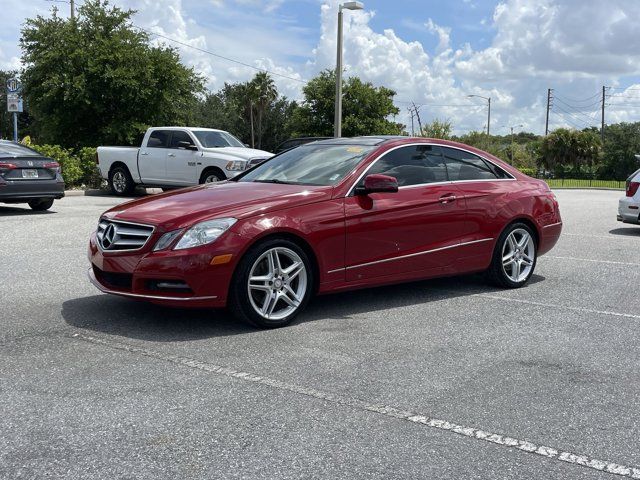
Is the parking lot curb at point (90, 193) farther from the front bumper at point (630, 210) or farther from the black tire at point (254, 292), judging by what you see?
the black tire at point (254, 292)

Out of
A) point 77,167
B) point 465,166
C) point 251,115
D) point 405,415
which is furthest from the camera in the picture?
point 251,115

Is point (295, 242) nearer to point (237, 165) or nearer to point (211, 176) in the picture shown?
point (237, 165)

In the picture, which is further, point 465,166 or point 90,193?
point 90,193

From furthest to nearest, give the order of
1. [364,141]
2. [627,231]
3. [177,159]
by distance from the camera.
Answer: [177,159] → [627,231] → [364,141]

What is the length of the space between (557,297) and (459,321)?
162 centimetres

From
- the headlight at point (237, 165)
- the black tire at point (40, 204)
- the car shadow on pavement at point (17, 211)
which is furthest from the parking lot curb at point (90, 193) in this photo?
the headlight at point (237, 165)

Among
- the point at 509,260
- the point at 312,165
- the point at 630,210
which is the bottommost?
the point at 509,260

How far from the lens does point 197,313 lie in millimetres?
6105

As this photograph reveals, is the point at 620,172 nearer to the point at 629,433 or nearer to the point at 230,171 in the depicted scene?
the point at 230,171

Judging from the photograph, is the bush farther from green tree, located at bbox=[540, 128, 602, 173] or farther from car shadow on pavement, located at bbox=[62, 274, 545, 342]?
green tree, located at bbox=[540, 128, 602, 173]

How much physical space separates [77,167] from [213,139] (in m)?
5.19

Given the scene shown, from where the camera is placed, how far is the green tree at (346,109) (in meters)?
48.3

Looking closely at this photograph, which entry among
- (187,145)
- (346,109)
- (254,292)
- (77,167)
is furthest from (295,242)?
(346,109)

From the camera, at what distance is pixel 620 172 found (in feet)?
217
